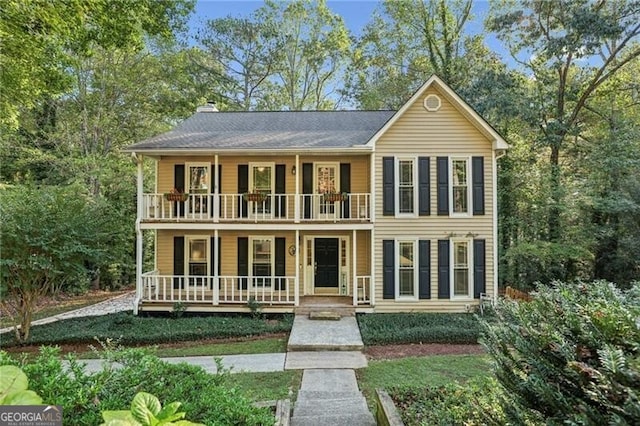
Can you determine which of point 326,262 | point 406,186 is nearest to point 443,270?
point 406,186

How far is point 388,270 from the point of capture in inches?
460

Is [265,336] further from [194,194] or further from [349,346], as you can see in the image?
[194,194]

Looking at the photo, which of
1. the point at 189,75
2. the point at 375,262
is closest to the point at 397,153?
the point at 375,262

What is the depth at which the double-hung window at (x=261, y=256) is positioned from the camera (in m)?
12.9

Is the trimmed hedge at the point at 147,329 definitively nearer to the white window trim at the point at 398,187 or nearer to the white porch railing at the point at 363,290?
the white porch railing at the point at 363,290

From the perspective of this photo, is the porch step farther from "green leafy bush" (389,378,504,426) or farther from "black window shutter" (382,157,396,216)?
"green leafy bush" (389,378,504,426)

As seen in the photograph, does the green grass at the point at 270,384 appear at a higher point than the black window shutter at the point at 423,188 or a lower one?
lower

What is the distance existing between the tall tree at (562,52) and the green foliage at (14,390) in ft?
55.1

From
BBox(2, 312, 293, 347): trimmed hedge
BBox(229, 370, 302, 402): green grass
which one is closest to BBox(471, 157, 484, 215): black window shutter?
BBox(2, 312, 293, 347): trimmed hedge

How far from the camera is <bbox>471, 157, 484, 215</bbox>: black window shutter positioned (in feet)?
38.6

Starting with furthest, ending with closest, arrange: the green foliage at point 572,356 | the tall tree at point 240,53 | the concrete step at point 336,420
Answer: the tall tree at point 240,53 → the concrete step at point 336,420 → the green foliage at point 572,356

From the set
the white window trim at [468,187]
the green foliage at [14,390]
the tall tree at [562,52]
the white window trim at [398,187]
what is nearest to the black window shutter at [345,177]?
the white window trim at [398,187]

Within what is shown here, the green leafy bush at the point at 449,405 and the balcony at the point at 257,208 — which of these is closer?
the green leafy bush at the point at 449,405

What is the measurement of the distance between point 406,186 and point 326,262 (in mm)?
3766
